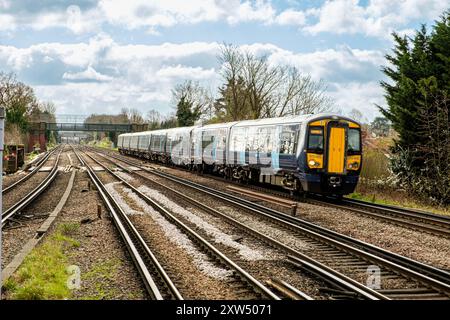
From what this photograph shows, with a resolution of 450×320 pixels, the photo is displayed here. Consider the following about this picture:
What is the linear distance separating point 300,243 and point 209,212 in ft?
16.3

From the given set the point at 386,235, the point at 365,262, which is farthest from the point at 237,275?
the point at 386,235

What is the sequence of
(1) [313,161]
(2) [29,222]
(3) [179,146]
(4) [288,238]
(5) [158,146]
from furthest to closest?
(5) [158,146]
(3) [179,146]
(1) [313,161]
(2) [29,222]
(4) [288,238]

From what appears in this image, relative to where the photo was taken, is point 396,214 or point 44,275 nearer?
point 44,275

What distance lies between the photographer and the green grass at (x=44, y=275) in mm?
7195

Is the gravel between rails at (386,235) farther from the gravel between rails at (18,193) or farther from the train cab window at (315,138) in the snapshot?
the gravel between rails at (18,193)

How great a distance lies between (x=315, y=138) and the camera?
58.1 feet

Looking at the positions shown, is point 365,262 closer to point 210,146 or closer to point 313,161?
point 313,161

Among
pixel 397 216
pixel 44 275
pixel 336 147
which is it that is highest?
pixel 336 147

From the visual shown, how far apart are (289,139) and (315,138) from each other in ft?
4.14

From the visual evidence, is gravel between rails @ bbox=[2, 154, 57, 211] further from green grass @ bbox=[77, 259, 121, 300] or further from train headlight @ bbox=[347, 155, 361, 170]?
train headlight @ bbox=[347, 155, 361, 170]

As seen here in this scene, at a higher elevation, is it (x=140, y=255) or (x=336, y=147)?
(x=336, y=147)
